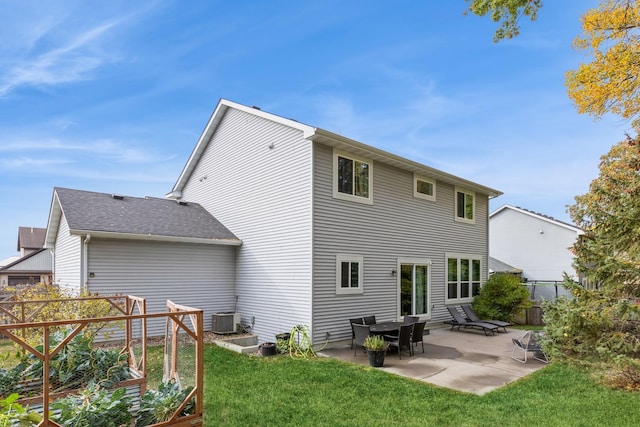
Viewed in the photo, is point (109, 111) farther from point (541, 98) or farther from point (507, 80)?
point (541, 98)

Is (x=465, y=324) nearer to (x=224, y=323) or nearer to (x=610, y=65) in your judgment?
(x=224, y=323)

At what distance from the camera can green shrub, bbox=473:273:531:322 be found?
49.4 ft

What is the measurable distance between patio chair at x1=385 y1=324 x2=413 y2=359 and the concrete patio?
0.83ft

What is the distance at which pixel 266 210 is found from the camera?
39.0ft

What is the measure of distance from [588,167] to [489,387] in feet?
36.3

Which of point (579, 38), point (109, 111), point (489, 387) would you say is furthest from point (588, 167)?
point (109, 111)

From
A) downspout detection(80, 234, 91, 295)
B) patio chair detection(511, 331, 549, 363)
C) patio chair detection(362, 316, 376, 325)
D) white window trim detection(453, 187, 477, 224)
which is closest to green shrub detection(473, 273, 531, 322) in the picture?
white window trim detection(453, 187, 477, 224)

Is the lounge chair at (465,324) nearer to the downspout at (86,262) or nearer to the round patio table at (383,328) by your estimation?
the round patio table at (383,328)

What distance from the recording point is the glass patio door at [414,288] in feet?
41.8

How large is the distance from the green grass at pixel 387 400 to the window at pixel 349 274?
2.80m

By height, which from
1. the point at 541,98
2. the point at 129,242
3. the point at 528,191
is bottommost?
the point at 129,242

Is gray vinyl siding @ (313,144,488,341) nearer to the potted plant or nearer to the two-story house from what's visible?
the two-story house

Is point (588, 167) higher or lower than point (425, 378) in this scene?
higher

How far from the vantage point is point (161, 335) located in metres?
11.4
